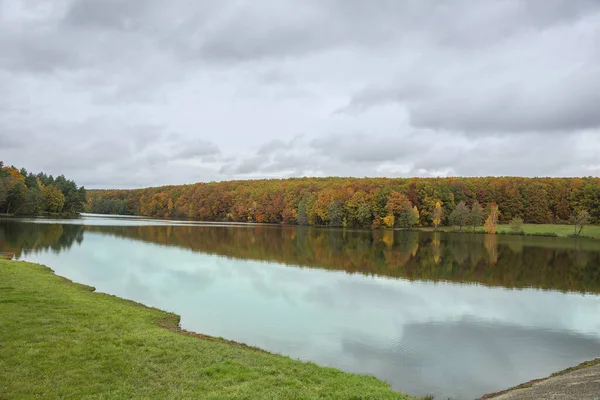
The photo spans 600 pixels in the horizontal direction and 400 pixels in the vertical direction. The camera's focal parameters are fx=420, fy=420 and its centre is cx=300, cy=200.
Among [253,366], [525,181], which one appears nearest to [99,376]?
[253,366]

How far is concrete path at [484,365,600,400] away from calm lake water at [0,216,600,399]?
113 cm

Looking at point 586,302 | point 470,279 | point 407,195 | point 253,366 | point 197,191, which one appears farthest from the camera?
point 197,191

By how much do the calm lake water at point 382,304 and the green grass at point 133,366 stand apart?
2.66 meters

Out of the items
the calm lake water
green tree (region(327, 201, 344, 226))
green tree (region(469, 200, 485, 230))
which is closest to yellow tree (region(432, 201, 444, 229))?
green tree (region(469, 200, 485, 230))

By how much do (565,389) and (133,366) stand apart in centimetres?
1084

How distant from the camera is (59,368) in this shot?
31.6ft

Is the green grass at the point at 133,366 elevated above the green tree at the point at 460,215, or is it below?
below

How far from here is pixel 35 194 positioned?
333ft

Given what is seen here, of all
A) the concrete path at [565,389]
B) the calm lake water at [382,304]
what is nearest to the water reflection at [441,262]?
the calm lake water at [382,304]

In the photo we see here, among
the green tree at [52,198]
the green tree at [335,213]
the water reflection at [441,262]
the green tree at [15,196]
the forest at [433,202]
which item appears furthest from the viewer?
the green tree at [335,213]

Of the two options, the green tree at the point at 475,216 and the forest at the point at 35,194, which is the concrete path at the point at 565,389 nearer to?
the green tree at the point at 475,216

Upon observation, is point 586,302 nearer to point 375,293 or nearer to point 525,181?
point 375,293

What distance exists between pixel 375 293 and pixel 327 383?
16529 millimetres

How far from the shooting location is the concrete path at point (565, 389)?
10.0 meters
